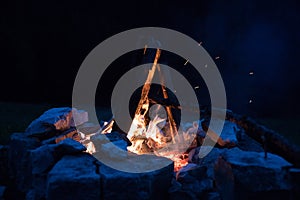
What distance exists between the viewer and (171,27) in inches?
273

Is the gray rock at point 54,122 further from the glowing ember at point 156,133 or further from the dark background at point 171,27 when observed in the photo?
the dark background at point 171,27

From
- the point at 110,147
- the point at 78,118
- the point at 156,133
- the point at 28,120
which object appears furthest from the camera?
the point at 28,120

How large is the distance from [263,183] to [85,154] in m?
1.62

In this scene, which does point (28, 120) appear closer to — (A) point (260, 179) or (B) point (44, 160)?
(B) point (44, 160)

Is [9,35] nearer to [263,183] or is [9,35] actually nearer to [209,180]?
[209,180]

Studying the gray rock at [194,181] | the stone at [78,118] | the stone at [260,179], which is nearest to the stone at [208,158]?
the gray rock at [194,181]

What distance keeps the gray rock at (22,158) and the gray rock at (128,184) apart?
115 centimetres

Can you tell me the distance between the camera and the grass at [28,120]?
520 centimetres

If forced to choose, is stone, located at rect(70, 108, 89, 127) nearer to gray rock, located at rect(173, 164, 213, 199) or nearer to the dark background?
gray rock, located at rect(173, 164, 213, 199)

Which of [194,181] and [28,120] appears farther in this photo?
[28,120]

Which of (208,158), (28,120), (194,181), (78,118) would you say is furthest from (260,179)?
(28,120)

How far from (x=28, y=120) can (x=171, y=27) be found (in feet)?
12.8

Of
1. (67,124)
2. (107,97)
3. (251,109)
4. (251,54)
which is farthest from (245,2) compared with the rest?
(67,124)

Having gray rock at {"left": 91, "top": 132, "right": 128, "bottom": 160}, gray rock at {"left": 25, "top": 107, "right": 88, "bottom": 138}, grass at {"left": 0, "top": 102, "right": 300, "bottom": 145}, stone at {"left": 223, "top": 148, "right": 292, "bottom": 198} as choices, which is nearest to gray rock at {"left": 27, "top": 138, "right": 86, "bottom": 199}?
gray rock at {"left": 91, "top": 132, "right": 128, "bottom": 160}
